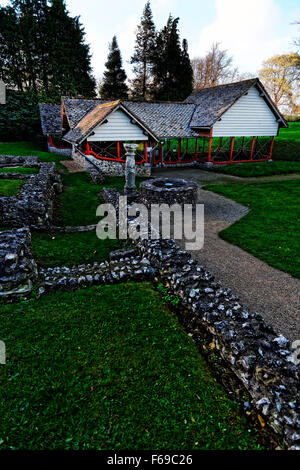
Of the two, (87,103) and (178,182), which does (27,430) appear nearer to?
(178,182)

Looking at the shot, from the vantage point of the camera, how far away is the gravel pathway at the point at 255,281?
638 centimetres

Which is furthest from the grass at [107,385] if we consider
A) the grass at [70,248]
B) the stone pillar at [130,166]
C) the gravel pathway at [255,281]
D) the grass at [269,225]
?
the stone pillar at [130,166]

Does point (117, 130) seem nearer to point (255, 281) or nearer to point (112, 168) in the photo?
point (112, 168)

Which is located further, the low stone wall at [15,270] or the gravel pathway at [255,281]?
the gravel pathway at [255,281]

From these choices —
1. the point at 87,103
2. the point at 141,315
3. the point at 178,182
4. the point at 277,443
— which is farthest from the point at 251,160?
the point at 277,443

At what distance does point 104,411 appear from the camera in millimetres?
3822

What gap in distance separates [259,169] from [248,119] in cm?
522

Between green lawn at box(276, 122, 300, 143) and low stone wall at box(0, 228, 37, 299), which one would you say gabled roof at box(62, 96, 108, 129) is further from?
green lawn at box(276, 122, 300, 143)

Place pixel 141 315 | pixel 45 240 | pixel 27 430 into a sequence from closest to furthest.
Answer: pixel 27 430 < pixel 141 315 < pixel 45 240

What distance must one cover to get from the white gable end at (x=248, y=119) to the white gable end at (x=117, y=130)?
295 inches

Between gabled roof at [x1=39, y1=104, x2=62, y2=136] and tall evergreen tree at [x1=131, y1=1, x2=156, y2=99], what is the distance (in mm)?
22666

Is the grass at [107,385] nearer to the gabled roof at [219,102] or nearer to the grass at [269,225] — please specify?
the grass at [269,225]

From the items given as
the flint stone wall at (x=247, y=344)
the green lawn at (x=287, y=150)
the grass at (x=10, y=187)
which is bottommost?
the flint stone wall at (x=247, y=344)
